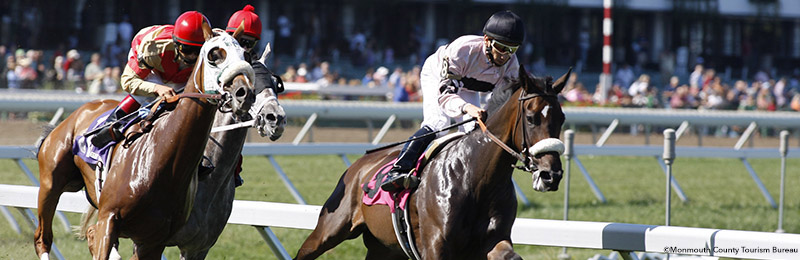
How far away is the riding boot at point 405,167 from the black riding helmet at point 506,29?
65cm

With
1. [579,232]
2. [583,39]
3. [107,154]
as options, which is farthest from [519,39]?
[583,39]

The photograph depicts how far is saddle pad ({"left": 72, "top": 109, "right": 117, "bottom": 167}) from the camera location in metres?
4.84

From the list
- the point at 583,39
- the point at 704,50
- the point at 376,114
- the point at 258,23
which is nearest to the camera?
the point at 258,23

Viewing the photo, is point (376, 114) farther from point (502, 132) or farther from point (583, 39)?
point (583, 39)

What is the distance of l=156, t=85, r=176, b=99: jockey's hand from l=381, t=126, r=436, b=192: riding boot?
107cm

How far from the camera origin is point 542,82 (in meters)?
4.48

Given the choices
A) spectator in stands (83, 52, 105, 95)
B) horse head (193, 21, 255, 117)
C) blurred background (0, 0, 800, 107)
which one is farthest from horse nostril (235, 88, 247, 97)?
blurred background (0, 0, 800, 107)

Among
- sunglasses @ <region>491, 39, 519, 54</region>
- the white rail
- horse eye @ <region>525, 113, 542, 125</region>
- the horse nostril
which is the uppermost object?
the horse nostril

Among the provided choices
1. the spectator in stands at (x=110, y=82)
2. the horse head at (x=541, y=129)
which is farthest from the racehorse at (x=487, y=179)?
the spectator in stands at (x=110, y=82)

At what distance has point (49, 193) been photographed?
5281 millimetres

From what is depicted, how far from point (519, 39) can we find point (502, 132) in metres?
0.48

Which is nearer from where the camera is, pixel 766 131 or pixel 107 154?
pixel 107 154

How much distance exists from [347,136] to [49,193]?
28.9 feet

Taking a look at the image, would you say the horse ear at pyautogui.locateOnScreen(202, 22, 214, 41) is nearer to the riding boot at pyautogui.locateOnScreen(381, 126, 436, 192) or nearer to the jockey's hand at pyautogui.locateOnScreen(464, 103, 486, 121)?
the riding boot at pyautogui.locateOnScreen(381, 126, 436, 192)
